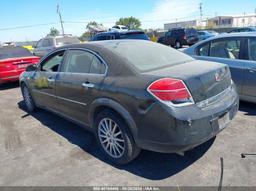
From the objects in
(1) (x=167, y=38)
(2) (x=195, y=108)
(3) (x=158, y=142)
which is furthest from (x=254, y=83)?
(1) (x=167, y=38)

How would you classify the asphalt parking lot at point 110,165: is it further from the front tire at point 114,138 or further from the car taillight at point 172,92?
the car taillight at point 172,92

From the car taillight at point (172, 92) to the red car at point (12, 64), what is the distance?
6.79 metres

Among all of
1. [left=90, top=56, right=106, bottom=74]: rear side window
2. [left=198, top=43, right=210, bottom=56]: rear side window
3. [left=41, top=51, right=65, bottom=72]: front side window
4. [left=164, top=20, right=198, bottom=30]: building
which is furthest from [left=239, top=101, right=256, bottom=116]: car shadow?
[left=164, top=20, right=198, bottom=30]: building

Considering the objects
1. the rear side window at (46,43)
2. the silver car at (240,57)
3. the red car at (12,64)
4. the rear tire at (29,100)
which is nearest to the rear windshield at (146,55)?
the silver car at (240,57)

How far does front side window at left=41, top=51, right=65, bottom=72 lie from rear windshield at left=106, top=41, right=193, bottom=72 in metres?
1.15

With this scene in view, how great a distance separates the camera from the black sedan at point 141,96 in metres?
2.62

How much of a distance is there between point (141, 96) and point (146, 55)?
3.02 feet

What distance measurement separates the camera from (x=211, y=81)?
2951 mm

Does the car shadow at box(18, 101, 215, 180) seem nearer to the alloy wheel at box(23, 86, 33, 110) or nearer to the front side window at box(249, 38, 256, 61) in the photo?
the alloy wheel at box(23, 86, 33, 110)

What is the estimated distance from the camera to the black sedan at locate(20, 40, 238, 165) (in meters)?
2.62

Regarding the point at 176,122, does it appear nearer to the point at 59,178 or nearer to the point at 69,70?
the point at 59,178

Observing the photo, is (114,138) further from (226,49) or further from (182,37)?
(182,37)

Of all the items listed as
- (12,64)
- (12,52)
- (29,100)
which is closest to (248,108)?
(29,100)

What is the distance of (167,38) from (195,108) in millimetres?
22136
